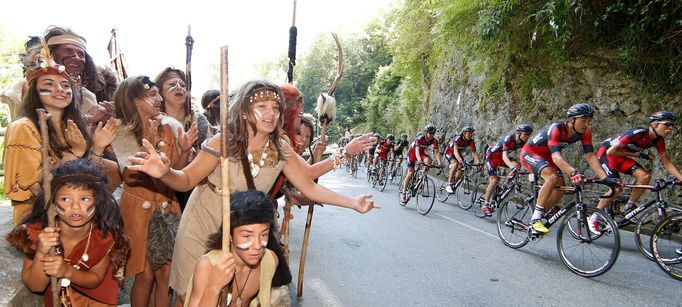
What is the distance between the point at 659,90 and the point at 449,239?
6.00 m

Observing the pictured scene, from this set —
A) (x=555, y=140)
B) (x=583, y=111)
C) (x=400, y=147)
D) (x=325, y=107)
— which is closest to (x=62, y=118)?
(x=325, y=107)

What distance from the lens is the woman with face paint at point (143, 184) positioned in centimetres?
282

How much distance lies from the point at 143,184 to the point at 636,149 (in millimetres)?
6977

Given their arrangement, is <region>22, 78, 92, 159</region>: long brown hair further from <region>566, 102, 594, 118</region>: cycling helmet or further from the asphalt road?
<region>566, 102, 594, 118</region>: cycling helmet

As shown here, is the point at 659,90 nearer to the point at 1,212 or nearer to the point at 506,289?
the point at 506,289

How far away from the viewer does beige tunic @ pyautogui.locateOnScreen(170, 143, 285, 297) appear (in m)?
2.33

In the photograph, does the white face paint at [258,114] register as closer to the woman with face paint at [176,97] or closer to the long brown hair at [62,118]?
the woman with face paint at [176,97]

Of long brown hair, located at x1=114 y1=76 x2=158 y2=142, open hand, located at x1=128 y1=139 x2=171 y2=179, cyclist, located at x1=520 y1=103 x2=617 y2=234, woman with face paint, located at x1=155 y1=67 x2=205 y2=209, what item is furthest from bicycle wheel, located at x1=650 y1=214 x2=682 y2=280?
long brown hair, located at x1=114 y1=76 x2=158 y2=142

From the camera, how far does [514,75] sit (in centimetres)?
1318

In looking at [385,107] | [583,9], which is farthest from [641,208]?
[385,107]

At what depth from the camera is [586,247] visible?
5.60 m

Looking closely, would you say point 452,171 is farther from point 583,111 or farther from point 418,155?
point 583,111

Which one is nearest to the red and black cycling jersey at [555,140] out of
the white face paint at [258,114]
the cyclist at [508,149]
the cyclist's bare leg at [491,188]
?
the cyclist at [508,149]

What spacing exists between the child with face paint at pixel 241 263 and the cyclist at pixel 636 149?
230 inches
